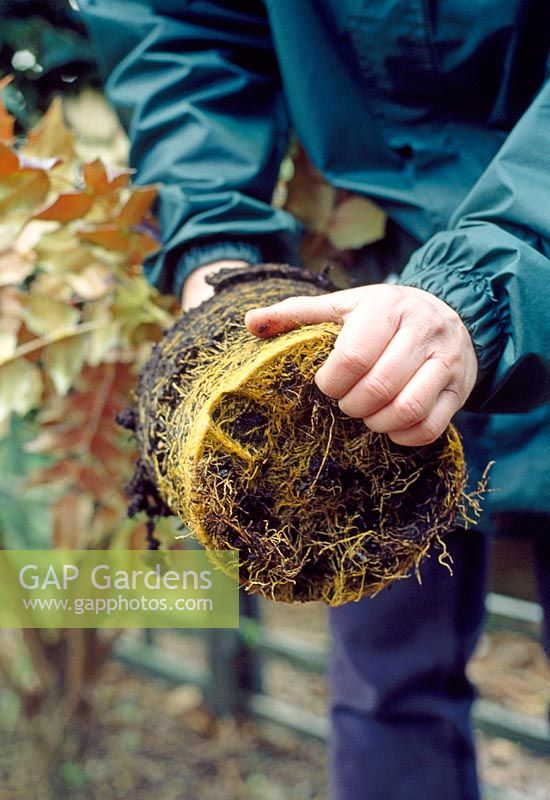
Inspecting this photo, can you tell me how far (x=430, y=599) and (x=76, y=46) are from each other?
1.08 metres

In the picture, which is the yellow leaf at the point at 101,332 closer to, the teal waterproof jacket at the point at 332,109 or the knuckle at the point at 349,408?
the teal waterproof jacket at the point at 332,109

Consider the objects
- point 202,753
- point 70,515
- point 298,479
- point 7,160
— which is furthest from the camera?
point 202,753

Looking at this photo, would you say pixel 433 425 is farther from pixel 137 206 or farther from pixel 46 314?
pixel 46 314

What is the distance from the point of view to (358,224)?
109 centimetres

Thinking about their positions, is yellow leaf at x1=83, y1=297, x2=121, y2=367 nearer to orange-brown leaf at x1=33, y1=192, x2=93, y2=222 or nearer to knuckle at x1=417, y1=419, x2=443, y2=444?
orange-brown leaf at x1=33, y1=192, x2=93, y2=222

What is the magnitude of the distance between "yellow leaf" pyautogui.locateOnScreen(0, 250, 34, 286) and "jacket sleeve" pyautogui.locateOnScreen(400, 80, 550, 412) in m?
0.52

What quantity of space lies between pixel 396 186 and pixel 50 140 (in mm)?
470

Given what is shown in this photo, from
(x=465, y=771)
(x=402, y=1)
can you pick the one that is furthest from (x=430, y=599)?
(x=402, y=1)

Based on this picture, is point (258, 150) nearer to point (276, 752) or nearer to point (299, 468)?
point (299, 468)

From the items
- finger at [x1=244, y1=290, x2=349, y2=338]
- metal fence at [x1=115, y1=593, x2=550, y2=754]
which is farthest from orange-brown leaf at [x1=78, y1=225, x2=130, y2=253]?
metal fence at [x1=115, y1=593, x2=550, y2=754]

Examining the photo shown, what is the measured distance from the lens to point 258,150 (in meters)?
1.00

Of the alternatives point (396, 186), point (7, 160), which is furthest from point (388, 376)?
point (7, 160)

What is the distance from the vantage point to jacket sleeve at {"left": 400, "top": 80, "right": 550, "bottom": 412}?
28.0 inches

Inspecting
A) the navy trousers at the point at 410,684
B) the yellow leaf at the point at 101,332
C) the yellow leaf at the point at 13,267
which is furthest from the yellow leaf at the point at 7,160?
the navy trousers at the point at 410,684
